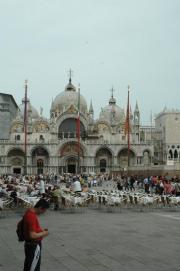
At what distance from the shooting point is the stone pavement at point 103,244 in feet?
25.4

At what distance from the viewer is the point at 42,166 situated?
69.2 metres

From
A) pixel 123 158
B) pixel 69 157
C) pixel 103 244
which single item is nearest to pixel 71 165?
pixel 69 157

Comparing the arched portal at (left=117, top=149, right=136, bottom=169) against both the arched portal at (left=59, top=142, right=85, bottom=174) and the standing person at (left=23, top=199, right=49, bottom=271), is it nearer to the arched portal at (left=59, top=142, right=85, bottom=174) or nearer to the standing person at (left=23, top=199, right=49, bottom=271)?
the arched portal at (left=59, top=142, right=85, bottom=174)

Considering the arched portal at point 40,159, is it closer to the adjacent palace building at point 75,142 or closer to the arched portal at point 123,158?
the adjacent palace building at point 75,142

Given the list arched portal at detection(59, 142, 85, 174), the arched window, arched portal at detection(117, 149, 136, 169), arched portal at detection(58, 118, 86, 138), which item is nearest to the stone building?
arched portal at detection(58, 118, 86, 138)

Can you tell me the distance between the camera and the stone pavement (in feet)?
25.4

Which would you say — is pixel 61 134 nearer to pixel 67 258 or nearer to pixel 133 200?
pixel 133 200

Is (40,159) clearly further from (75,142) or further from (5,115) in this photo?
(5,115)

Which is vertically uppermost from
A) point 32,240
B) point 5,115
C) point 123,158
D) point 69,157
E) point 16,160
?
point 5,115

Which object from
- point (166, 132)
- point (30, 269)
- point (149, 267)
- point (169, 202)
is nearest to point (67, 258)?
point (149, 267)

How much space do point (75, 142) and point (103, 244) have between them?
196ft

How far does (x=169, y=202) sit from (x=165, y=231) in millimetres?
7873

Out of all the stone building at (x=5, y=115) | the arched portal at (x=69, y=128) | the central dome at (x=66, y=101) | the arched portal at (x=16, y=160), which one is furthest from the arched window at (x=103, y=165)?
the stone building at (x=5, y=115)

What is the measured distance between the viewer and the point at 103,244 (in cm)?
973
